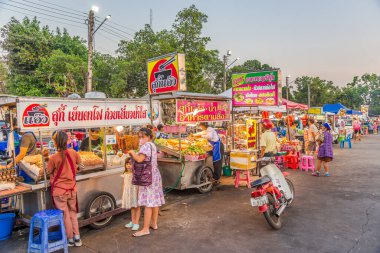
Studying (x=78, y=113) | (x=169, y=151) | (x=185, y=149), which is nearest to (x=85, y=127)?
(x=78, y=113)

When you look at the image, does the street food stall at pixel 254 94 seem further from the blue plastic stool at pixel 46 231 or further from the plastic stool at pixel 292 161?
the blue plastic stool at pixel 46 231

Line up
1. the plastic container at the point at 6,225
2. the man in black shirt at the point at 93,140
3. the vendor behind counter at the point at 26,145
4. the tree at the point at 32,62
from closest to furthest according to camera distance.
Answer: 1. the plastic container at the point at 6,225
2. the vendor behind counter at the point at 26,145
3. the man in black shirt at the point at 93,140
4. the tree at the point at 32,62

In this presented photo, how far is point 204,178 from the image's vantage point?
8047 mm

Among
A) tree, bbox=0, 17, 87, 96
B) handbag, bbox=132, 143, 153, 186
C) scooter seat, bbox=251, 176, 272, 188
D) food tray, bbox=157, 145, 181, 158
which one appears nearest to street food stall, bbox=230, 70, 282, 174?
food tray, bbox=157, 145, 181, 158

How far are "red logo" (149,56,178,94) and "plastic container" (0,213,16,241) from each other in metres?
4.16

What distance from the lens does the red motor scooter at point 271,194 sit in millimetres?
5035

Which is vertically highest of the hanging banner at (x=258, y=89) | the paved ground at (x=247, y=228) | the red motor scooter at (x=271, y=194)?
the hanging banner at (x=258, y=89)

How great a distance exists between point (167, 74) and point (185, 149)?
2029 mm

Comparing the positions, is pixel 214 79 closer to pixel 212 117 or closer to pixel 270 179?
pixel 212 117

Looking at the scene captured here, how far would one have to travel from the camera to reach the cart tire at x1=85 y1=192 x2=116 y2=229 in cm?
529

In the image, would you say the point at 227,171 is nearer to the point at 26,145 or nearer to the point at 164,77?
the point at 164,77

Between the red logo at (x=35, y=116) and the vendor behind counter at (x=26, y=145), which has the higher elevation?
the red logo at (x=35, y=116)

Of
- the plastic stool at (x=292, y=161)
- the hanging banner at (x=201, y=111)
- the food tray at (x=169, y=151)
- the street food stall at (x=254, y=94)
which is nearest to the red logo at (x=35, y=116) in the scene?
the hanging banner at (x=201, y=111)

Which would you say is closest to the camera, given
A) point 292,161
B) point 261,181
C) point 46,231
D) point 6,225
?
point 46,231
